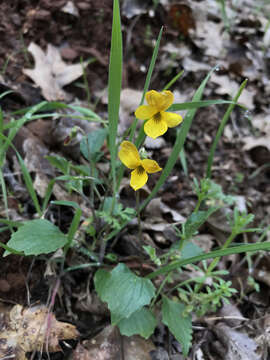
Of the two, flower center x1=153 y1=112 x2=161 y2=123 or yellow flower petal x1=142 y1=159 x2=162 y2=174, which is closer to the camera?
yellow flower petal x1=142 y1=159 x2=162 y2=174

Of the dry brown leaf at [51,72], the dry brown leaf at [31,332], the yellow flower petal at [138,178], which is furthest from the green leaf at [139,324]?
the dry brown leaf at [51,72]

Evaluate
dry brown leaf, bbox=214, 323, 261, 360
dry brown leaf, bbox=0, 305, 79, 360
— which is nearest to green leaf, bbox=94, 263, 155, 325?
dry brown leaf, bbox=0, 305, 79, 360

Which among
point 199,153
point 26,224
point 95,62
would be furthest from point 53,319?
point 95,62

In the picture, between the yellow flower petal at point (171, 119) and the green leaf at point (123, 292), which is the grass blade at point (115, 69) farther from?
the green leaf at point (123, 292)

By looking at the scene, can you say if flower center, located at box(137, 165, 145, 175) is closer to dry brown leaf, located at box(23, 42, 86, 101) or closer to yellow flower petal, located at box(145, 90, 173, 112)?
yellow flower petal, located at box(145, 90, 173, 112)

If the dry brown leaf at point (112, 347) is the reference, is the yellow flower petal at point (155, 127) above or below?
above

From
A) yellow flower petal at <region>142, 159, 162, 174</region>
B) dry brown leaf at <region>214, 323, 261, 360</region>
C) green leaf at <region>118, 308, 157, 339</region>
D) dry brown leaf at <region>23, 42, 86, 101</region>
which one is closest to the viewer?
yellow flower petal at <region>142, 159, 162, 174</region>

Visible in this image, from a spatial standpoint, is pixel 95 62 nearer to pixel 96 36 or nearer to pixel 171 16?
pixel 96 36
